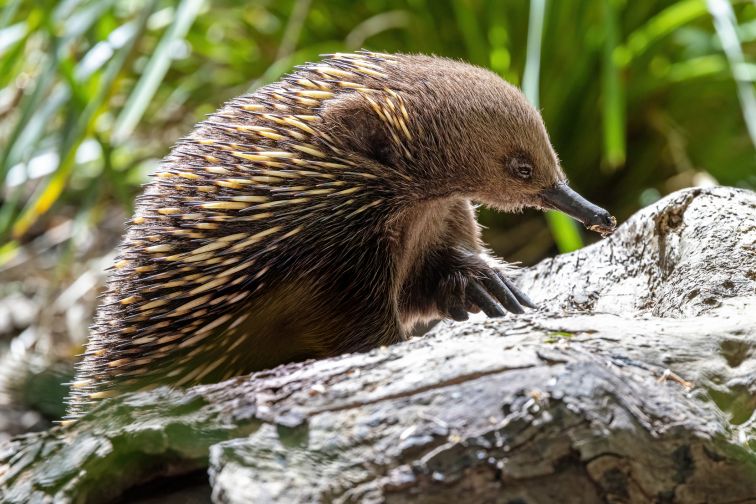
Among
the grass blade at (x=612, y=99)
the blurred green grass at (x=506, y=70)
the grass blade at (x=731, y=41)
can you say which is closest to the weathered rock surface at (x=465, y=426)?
the grass blade at (x=612, y=99)

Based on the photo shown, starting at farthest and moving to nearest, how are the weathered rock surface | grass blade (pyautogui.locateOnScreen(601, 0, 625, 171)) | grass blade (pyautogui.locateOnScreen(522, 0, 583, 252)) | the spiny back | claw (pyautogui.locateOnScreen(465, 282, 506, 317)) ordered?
grass blade (pyautogui.locateOnScreen(522, 0, 583, 252)) → grass blade (pyautogui.locateOnScreen(601, 0, 625, 171)) → claw (pyautogui.locateOnScreen(465, 282, 506, 317)) → the spiny back → the weathered rock surface

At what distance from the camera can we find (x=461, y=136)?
2322mm

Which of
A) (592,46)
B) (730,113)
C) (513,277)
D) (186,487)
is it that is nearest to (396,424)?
(186,487)

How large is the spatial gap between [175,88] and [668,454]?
4.34m

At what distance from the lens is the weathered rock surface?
1433 mm

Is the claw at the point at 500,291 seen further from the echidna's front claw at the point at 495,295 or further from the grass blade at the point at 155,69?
the grass blade at the point at 155,69

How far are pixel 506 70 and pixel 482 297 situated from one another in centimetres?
225

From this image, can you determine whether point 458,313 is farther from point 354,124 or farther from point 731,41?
point 731,41

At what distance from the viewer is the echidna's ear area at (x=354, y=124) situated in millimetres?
2312

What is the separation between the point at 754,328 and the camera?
1.74m

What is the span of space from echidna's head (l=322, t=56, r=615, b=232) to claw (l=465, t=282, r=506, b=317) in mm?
295

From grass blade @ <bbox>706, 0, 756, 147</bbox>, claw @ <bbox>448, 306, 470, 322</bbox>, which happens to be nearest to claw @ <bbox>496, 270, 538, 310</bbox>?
claw @ <bbox>448, 306, 470, 322</bbox>

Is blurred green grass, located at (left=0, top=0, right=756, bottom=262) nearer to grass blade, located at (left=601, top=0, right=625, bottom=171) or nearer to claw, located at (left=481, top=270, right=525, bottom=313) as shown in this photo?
grass blade, located at (left=601, top=0, right=625, bottom=171)

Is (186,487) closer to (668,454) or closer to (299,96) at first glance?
(668,454)
